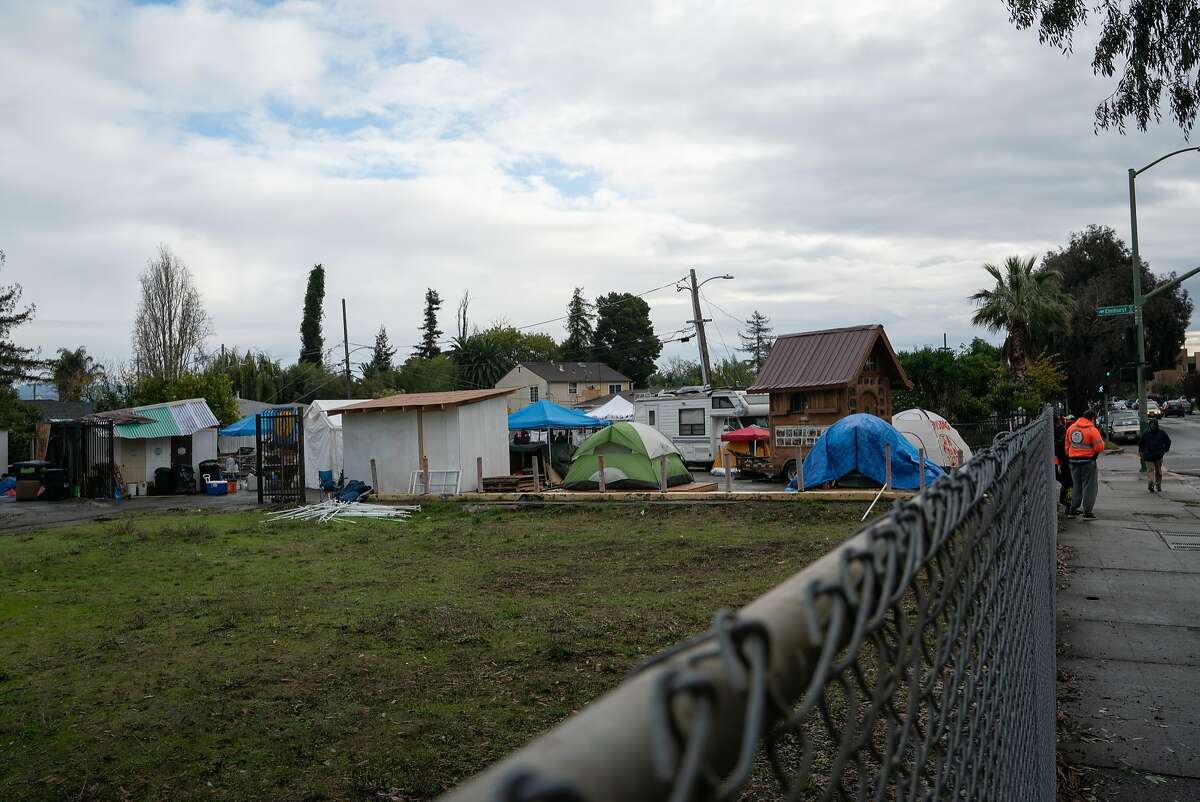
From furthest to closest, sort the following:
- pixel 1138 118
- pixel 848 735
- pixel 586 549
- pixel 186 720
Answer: pixel 586 549
pixel 1138 118
pixel 186 720
pixel 848 735

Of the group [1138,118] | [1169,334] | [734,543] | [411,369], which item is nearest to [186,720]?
[734,543]

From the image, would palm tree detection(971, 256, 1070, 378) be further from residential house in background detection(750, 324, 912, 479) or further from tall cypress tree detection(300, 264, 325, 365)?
tall cypress tree detection(300, 264, 325, 365)

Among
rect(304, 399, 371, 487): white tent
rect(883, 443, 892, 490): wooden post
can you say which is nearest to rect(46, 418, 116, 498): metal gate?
rect(304, 399, 371, 487): white tent

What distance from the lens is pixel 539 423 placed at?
1095 inches

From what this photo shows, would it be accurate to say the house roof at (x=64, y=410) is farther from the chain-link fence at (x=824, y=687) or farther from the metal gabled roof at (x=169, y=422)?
the chain-link fence at (x=824, y=687)

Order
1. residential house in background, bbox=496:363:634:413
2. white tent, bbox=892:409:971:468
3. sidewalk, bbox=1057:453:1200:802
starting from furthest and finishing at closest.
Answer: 1. residential house in background, bbox=496:363:634:413
2. white tent, bbox=892:409:971:468
3. sidewalk, bbox=1057:453:1200:802

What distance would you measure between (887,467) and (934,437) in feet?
24.4

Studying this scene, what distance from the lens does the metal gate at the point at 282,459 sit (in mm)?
24594

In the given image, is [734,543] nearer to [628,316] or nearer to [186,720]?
[186,720]

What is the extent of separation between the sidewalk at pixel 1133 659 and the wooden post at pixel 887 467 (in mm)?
5017

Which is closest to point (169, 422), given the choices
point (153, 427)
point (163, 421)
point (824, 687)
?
point (163, 421)

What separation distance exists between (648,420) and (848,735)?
3424cm

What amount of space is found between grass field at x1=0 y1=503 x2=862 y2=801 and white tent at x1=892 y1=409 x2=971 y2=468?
10.7m

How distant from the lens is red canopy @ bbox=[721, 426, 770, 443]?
97.0 feet
